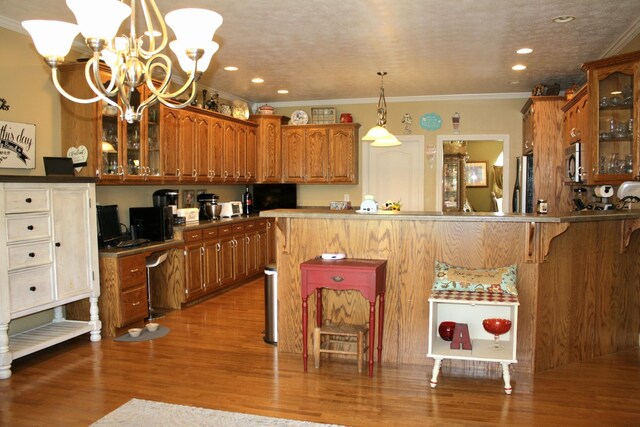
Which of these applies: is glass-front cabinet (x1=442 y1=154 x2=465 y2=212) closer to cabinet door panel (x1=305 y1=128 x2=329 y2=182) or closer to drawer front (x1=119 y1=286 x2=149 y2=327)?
Result: cabinet door panel (x1=305 y1=128 x2=329 y2=182)

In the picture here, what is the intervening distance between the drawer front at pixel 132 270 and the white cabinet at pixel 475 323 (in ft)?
9.06

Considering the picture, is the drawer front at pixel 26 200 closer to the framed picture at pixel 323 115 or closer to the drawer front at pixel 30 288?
the drawer front at pixel 30 288

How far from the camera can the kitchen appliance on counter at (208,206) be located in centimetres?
664

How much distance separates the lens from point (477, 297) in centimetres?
333

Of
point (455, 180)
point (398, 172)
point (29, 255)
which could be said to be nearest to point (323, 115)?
point (398, 172)

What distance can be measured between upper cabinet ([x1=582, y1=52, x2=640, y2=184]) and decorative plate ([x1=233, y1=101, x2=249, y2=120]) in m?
4.60

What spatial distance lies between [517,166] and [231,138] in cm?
411

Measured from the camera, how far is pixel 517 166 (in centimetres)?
731

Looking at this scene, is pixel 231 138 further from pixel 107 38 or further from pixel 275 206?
pixel 107 38

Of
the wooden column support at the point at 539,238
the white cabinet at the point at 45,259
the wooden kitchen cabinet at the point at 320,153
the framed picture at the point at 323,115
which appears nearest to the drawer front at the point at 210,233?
the white cabinet at the point at 45,259

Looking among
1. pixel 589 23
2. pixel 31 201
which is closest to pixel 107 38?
→ pixel 31 201

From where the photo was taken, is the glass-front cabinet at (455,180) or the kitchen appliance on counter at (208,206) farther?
the glass-front cabinet at (455,180)

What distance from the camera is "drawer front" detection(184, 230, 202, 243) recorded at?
217 inches

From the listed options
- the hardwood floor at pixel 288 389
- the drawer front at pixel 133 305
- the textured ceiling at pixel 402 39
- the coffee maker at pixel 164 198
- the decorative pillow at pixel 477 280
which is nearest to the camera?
the hardwood floor at pixel 288 389
